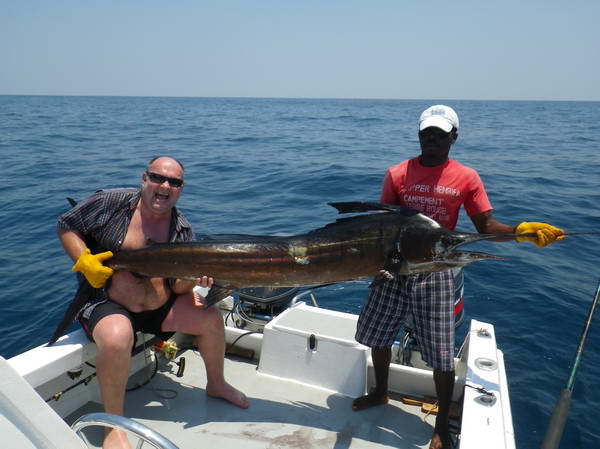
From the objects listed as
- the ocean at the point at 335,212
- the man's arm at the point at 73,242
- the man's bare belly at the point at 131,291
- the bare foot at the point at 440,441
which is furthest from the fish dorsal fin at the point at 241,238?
the ocean at the point at 335,212

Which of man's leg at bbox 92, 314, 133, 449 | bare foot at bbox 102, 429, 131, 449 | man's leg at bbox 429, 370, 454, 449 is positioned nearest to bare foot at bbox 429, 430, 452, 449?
man's leg at bbox 429, 370, 454, 449

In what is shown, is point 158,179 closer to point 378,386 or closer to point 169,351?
point 169,351

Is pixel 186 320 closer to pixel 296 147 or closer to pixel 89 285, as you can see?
pixel 89 285

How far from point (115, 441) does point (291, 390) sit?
4.36 feet

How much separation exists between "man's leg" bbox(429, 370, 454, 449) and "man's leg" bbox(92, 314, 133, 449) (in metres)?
1.86

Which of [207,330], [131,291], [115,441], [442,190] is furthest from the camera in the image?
[207,330]

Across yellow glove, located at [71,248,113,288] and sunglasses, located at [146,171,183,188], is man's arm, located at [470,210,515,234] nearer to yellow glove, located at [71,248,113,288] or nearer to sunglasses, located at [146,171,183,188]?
sunglasses, located at [146,171,183,188]

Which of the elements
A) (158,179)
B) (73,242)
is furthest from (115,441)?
(158,179)

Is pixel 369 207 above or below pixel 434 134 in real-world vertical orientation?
below

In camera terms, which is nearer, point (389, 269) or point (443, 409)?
point (389, 269)

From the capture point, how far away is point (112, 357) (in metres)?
2.75

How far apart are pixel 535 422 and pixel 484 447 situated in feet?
7.30

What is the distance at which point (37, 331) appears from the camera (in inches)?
216

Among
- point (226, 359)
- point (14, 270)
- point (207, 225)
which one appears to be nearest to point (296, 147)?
point (207, 225)
